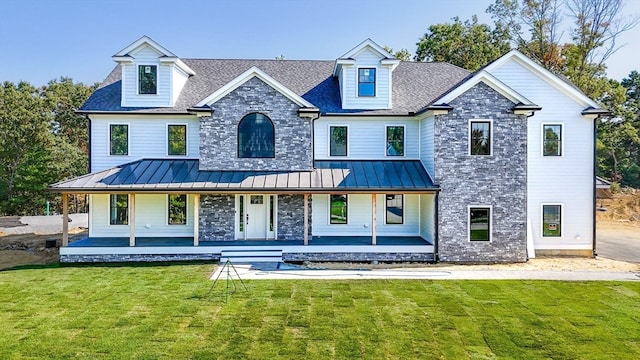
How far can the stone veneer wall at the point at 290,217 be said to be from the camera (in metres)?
16.3

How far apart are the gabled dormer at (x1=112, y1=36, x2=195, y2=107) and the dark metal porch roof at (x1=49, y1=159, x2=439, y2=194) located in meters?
2.73

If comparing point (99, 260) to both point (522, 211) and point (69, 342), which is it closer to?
point (69, 342)

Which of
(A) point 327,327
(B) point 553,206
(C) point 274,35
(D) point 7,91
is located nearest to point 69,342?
(A) point 327,327

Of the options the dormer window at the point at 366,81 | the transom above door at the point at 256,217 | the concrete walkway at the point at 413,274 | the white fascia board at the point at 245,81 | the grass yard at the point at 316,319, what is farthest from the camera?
the dormer window at the point at 366,81

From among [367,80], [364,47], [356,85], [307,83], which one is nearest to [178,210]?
[307,83]

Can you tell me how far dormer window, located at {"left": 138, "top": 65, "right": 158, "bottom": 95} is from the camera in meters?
17.0

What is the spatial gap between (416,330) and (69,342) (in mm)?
7093

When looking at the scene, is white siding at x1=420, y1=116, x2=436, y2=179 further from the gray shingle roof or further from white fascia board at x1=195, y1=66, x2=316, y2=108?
white fascia board at x1=195, y1=66, x2=316, y2=108

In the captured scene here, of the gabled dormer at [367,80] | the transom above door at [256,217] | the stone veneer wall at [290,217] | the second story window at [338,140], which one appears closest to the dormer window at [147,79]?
the transom above door at [256,217]

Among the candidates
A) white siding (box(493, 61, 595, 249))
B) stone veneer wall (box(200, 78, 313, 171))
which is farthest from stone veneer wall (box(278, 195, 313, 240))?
white siding (box(493, 61, 595, 249))

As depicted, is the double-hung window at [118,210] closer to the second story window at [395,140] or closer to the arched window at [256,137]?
the arched window at [256,137]

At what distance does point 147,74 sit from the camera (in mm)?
17094

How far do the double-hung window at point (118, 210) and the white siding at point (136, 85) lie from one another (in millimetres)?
4141

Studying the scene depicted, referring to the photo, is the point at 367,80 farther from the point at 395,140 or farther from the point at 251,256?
the point at 251,256
